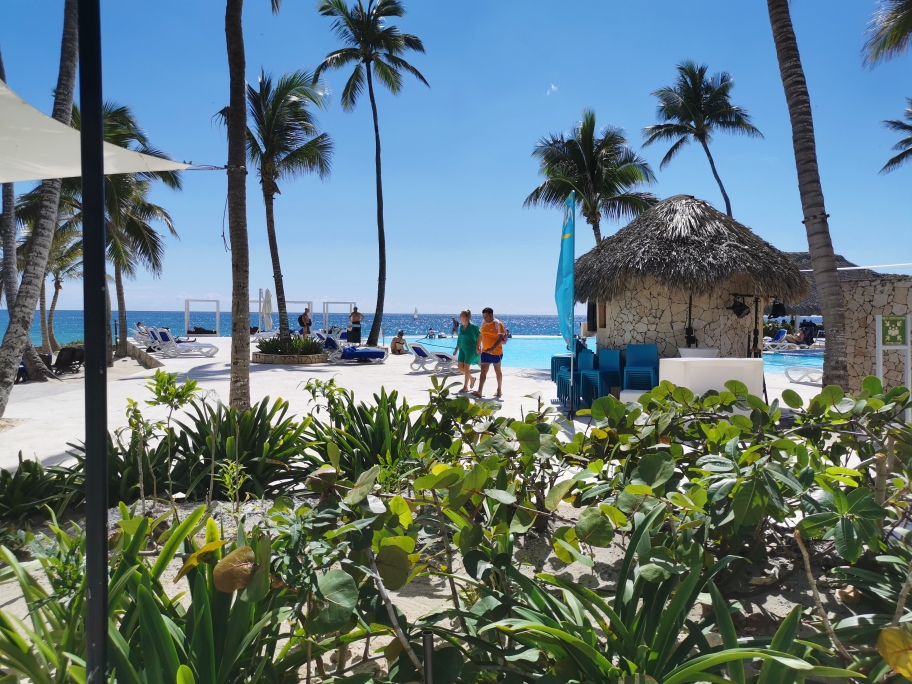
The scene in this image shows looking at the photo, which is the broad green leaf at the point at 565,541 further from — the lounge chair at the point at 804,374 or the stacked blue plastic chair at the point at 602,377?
the lounge chair at the point at 804,374

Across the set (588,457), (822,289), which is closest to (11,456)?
(588,457)

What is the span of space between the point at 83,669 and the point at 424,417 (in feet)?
5.78

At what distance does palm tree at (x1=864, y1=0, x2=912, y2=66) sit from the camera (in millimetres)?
10961

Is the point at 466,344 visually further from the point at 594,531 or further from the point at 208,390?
the point at 594,531

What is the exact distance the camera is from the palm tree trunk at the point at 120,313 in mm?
17342

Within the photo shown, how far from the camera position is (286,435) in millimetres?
3885

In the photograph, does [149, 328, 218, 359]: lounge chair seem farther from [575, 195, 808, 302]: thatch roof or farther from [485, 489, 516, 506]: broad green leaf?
[485, 489, 516, 506]: broad green leaf

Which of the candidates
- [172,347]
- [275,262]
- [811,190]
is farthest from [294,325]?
[811,190]

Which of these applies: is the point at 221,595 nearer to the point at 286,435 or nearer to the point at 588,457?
the point at 588,457

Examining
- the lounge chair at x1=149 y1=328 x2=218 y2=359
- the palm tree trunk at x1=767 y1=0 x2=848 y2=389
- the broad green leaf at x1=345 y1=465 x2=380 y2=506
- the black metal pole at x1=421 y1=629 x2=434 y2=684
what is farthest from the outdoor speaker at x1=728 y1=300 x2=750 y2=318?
the lounge chair at x1=149 y1=328 x2=218 y2=359

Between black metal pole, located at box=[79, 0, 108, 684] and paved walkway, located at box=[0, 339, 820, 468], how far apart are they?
5.93 ft

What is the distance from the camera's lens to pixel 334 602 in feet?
3.88

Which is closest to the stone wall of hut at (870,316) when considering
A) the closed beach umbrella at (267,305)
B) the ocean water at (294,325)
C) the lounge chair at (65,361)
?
the lounge chair at (65,361)

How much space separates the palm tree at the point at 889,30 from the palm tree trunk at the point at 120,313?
20436 millimetres
